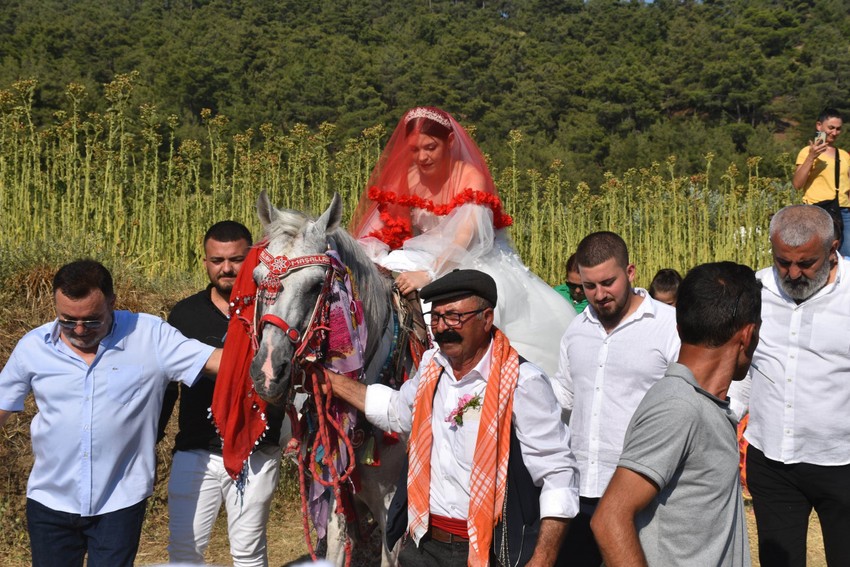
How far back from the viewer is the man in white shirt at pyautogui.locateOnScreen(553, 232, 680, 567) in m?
4.09

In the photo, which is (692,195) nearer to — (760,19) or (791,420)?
(791,420)

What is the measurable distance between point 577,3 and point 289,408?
79622 millimetres

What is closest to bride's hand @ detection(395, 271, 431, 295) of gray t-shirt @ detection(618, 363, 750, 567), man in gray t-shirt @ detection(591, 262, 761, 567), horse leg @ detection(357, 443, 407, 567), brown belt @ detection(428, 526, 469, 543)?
horse leg @ detection(357, 443, 407, 567)

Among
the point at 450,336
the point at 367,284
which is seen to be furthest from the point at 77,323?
the point at 450,336

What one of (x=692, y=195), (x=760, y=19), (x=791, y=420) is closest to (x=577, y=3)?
(x=760, y=19)

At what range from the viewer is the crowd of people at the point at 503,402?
2561 millimetres

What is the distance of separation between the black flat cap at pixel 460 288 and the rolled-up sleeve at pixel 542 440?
0.33 metres

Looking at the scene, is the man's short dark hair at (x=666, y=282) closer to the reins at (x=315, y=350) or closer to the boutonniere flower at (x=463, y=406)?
the reins at (x=315, y=350)

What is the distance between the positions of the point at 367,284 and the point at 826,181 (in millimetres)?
5772

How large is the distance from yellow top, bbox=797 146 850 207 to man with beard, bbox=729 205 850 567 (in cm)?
437

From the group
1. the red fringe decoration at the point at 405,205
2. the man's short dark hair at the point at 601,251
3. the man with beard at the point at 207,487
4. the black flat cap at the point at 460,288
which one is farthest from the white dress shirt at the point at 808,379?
the man with beard at the point at 207,487

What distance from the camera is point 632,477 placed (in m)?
2.42

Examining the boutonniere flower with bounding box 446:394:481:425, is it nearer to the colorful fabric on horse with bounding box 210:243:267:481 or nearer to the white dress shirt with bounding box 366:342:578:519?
the white dress shirt with bounding box 366:342:578:519

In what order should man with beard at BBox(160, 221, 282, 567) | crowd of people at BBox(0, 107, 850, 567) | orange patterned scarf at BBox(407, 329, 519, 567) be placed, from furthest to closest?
man with beard at BBox(160, 221, 282, 567)
orange patterned scarf at BBox(407, 329, 519, 567)
crowd of people at BBox(0, 107, 850, 567)
